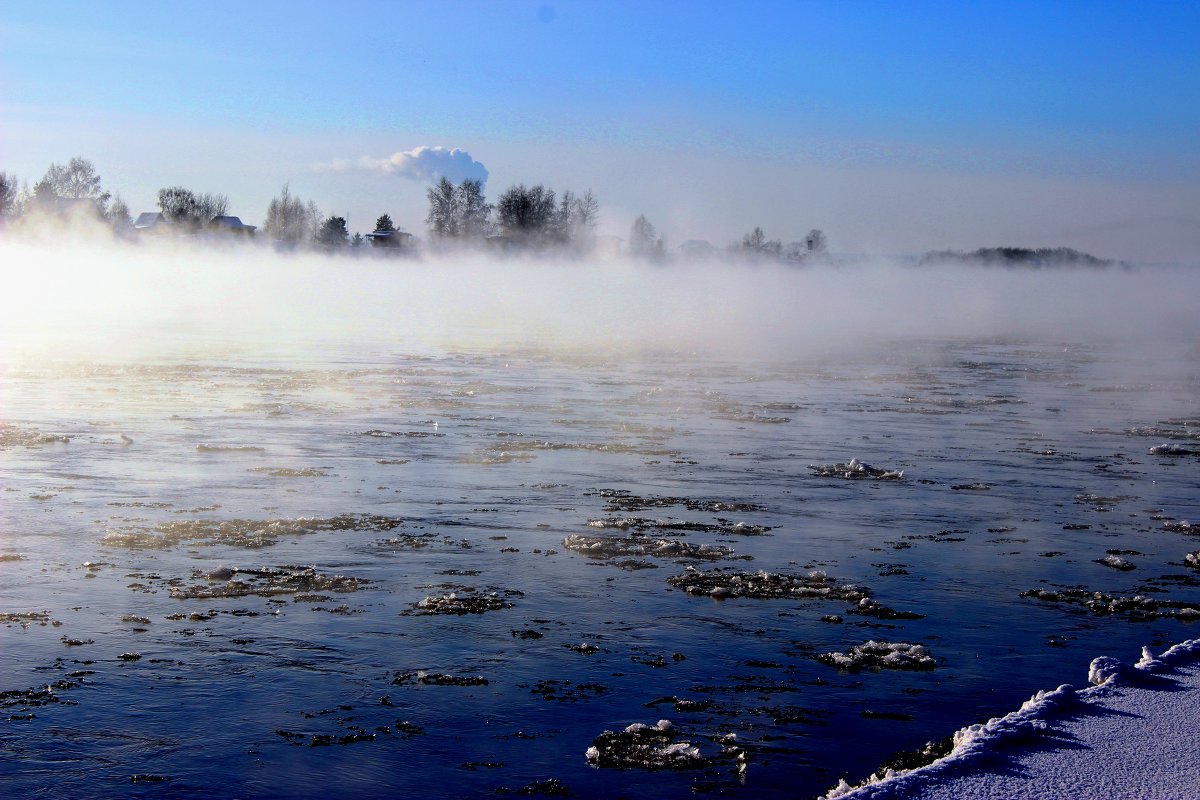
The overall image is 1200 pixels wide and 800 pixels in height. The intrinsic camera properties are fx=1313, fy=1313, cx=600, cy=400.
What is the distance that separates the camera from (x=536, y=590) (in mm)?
9094

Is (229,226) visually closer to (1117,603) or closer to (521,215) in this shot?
(521,215)

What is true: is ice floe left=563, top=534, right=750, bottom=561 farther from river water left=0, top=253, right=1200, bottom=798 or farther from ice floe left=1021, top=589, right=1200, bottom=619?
ice floe left=1021, top=589, right=1200, bottom=619

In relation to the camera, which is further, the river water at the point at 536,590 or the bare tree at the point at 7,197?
the bare tree at the point at 7,197

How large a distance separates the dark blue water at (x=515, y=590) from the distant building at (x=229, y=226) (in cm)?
12222

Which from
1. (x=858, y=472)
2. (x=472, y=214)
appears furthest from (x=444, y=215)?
(x=858, y=472)

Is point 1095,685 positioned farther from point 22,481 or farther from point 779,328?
point 779,328

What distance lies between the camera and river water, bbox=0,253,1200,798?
6125mm

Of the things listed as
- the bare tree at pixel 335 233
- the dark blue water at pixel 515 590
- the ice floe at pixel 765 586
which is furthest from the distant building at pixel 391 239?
the ice floe at pixel 765 586

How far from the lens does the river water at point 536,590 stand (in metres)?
6.12

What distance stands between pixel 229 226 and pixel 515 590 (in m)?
140

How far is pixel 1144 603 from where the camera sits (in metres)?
8.98

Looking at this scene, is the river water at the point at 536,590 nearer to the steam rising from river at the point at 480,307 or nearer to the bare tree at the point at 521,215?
the steam rising from river at the point at 480,307

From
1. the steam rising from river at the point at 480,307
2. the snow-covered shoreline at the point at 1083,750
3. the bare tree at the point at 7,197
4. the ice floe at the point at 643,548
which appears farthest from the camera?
the bare tree at the point at 7,197

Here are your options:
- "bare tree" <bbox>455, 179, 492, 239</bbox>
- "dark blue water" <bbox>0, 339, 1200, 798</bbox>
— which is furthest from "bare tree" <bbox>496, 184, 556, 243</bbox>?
"dark blue water" <bbox>0, 339, 1200, 798</bbox>
